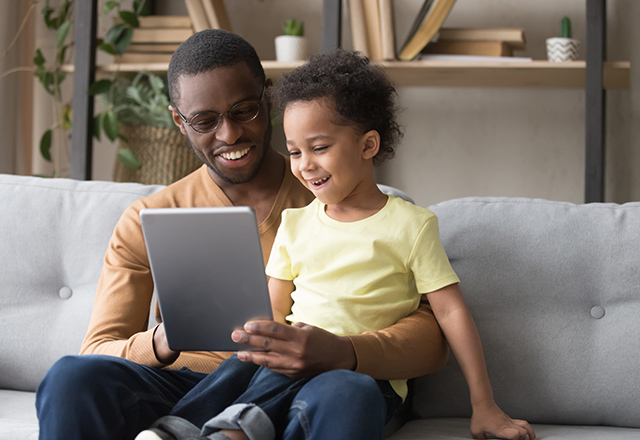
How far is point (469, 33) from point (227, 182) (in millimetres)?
940

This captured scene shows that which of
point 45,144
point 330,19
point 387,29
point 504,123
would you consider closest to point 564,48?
point 504,123

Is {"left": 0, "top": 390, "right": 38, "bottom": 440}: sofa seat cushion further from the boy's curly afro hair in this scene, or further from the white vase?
the white vase

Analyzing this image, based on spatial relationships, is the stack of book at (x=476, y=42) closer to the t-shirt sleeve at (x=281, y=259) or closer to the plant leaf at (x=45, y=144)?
the t-shirt sleeve at (x=281, y=259)

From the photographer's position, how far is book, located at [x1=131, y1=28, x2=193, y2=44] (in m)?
1.94

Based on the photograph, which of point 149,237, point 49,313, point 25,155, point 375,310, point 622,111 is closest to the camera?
point 149,237

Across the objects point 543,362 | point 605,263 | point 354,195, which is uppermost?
point 354,195

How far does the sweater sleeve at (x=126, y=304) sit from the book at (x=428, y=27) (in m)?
0.91

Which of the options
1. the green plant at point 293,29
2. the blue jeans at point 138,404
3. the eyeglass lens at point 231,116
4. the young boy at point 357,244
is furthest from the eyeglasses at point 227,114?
the green plant at point 293,29

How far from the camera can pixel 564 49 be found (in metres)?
1.80

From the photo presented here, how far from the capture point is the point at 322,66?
1072mm

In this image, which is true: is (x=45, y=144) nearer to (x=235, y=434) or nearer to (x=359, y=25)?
(x=359, y=25)

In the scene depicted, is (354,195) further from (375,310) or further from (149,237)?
(149,237)

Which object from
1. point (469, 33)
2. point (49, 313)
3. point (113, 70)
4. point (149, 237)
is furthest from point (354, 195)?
point (113, 70)

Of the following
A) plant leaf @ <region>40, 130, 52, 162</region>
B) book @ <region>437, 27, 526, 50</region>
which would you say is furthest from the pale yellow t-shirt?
plant leaf @ <region>40, 130, 52, 162</region>
